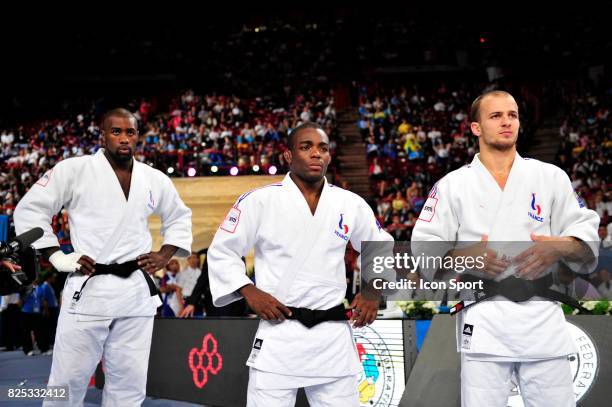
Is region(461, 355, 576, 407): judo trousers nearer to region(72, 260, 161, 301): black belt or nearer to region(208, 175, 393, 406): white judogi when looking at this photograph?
region(208, 175, 393, 406): white judogi

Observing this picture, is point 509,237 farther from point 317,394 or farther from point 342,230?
point 317,394

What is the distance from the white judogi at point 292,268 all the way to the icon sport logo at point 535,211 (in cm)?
84

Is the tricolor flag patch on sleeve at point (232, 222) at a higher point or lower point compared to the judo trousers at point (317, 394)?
higher

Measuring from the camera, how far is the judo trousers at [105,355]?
3.80m

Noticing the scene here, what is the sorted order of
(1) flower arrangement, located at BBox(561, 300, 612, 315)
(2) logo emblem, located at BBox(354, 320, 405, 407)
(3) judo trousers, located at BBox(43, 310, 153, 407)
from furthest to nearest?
(1) flower arrangement, located at BBox(561, 300, 612, 315), (2) logo emblem, located at BBox(354, 320, 405, 407), (3) judo trousers, located at BBox(43, 310, 153, 407)

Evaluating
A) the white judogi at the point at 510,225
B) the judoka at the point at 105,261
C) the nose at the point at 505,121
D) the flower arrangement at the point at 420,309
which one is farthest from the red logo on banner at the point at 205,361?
the nose at the point at 505,121

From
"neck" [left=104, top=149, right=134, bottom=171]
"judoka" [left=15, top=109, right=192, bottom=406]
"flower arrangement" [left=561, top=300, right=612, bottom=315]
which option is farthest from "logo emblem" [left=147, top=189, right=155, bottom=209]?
"flower arrangement" [left=561, top=300, right=612, bottom=315]

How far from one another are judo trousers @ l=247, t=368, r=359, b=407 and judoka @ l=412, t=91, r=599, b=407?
52cm

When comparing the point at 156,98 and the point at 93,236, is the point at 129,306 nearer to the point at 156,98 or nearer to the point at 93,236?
the point at 93,236

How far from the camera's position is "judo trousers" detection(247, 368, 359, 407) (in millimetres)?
3070

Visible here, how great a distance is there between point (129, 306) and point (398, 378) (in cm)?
186

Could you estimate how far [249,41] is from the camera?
28750 mm

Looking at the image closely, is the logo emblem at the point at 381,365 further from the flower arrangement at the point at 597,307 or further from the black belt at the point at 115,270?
the black belt at the point at 115,270

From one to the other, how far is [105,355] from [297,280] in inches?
55.6
